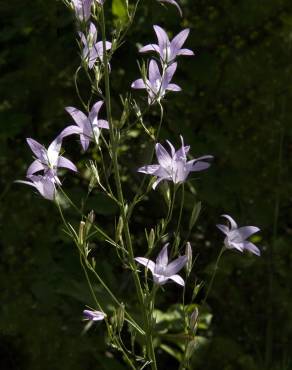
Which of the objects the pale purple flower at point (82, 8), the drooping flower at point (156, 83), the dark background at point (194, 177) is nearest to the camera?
the pale purple flower at point (82, 8)

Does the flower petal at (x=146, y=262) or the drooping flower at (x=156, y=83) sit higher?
the drooping flower at (x=156, y=83)

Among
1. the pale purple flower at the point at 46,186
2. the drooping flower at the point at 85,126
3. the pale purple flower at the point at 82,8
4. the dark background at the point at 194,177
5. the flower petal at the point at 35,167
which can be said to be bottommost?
the dark background at the point at 194,177

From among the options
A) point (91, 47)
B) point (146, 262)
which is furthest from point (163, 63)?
point (146, 262)

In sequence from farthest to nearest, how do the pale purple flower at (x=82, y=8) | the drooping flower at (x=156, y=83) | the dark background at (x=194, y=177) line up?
the dark background at (x=194, y=177) → the drooping flower at (x=156, y=83) → the pale purple flower at (x=82, y=8)

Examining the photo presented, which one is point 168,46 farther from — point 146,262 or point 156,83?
point 146,262

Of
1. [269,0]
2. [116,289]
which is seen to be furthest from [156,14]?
[116,289]

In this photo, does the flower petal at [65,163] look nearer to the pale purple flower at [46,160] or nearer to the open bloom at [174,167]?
the pale purple flower at [46,160]

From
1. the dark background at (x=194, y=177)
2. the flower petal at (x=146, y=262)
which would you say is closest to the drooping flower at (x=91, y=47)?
the flower petal at (x=146, y=262)

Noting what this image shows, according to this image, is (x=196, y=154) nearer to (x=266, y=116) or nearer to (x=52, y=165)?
(x=266, y=116)
